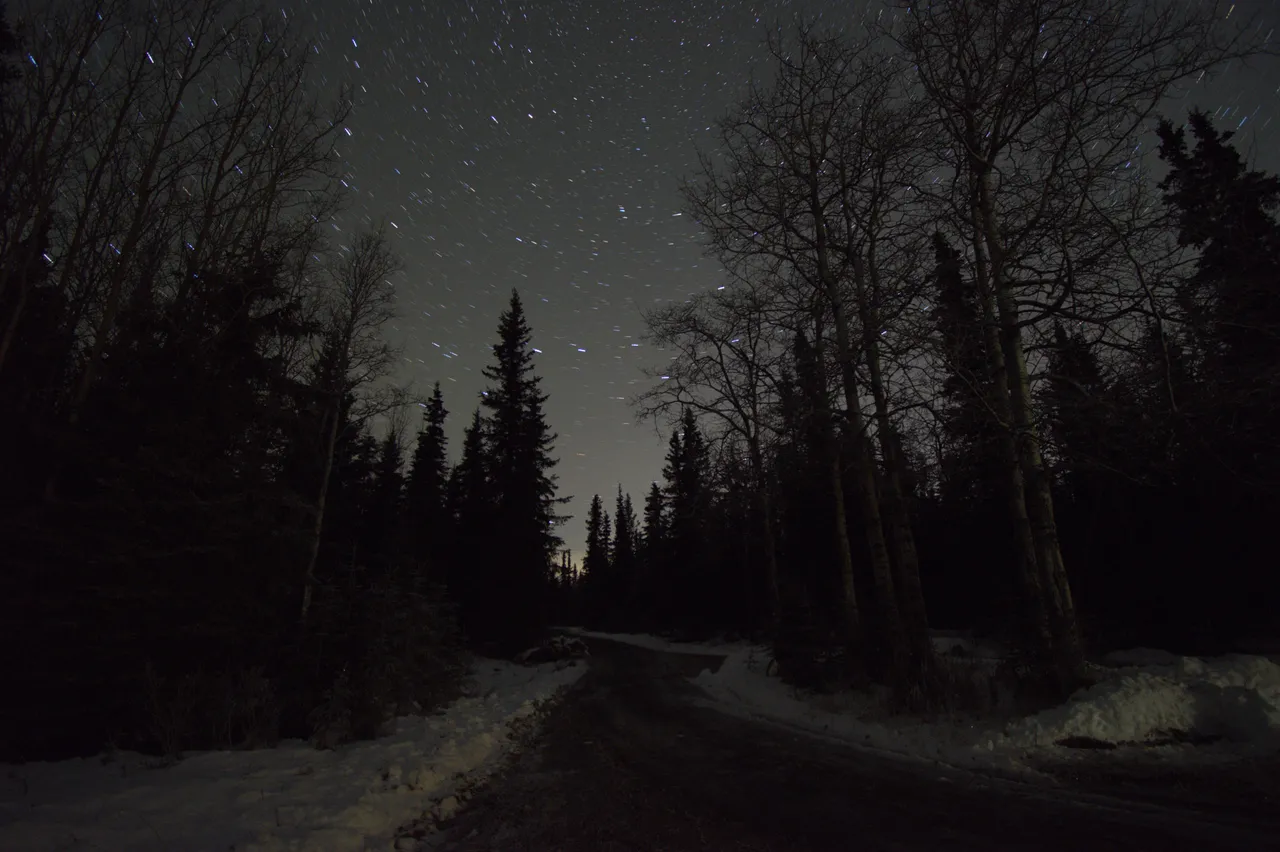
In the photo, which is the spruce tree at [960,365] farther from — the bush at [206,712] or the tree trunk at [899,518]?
the bush at [206,712]

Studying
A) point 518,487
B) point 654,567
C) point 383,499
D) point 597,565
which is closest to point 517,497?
point 518,487

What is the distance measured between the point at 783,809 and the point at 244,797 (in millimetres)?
4477

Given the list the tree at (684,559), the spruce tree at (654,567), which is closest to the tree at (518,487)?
the tree at (684,559)

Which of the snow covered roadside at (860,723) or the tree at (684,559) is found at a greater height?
the tree at (684,559)

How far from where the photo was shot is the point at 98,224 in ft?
34.0

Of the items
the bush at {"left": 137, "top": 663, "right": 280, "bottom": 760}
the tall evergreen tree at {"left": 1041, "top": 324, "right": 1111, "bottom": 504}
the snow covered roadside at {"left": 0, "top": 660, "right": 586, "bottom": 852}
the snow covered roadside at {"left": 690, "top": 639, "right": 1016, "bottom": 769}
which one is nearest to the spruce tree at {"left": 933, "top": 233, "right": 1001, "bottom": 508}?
the tall evergreen tree at {"left": 1041, "top": 324, "right": 1111, "bottom": 504}

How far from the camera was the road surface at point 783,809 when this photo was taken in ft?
13.1

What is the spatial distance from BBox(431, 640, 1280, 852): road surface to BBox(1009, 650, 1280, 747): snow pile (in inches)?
67.5

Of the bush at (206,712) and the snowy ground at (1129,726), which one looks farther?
the bush at (206,712)

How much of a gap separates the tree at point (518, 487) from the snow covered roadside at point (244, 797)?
18.1 metres

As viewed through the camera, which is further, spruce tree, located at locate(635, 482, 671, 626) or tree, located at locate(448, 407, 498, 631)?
spruce tree, located at locate(635, 482, 671, 626)

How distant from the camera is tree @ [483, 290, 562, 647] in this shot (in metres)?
25.7

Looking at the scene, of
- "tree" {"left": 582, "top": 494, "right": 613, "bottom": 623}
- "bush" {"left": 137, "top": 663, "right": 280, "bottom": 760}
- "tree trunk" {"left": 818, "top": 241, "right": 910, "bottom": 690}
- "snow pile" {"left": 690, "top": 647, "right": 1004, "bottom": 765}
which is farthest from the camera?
"tree" {"left": 582, "top": 494, "right": 613, "bottom": 623}

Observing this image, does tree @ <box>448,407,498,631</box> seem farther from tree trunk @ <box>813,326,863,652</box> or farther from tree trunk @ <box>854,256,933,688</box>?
tree trunk @ <box>854,256,933,688</box>
